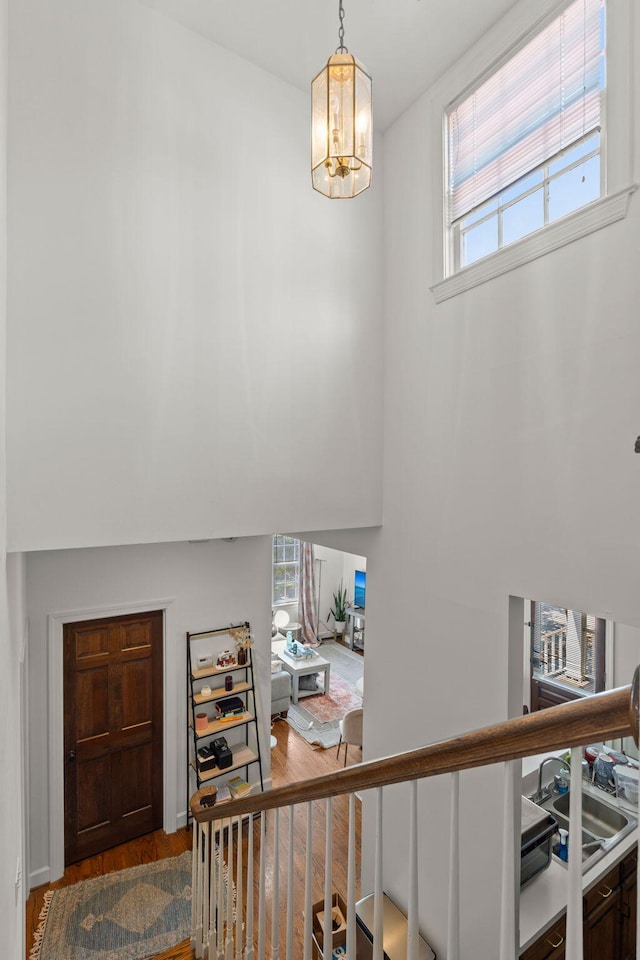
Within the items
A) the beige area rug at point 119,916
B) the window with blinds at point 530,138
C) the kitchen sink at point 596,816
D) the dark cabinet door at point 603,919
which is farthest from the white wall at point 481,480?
the beige area rug at point 119,916

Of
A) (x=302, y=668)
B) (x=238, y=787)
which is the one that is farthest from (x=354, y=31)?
(x=302, y=668)

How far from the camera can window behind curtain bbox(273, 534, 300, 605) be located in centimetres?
933

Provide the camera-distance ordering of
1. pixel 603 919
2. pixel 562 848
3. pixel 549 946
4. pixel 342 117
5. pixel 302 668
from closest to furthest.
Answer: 1. pixel 342 117
2. pixel 549 946
3. pixel 603 919
4. pixel 562 848
5. pixel 302 668

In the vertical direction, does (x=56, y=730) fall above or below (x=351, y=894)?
below

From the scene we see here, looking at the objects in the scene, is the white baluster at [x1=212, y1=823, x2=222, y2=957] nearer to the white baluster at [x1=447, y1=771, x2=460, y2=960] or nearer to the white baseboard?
the white baluster at [x1=447, y1=771, x2=460, y2=960]

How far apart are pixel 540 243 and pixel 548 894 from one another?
335 centimetres

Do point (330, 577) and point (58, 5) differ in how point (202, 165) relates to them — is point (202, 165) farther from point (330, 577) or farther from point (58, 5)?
point (330, 577)

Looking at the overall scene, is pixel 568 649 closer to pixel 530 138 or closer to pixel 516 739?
pixel 530 138

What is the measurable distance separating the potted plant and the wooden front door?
18.0 feet

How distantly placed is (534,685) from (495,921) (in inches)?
127

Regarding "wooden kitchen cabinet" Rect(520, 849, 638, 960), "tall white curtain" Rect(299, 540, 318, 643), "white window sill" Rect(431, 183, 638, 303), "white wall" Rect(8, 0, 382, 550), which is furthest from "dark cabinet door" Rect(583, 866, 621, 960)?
"tall white curtain" Rect(299, 540, 318, 643)

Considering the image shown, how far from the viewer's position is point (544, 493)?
2.27m

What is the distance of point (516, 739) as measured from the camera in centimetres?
75

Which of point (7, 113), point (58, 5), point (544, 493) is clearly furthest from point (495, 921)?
point (58, 5)
